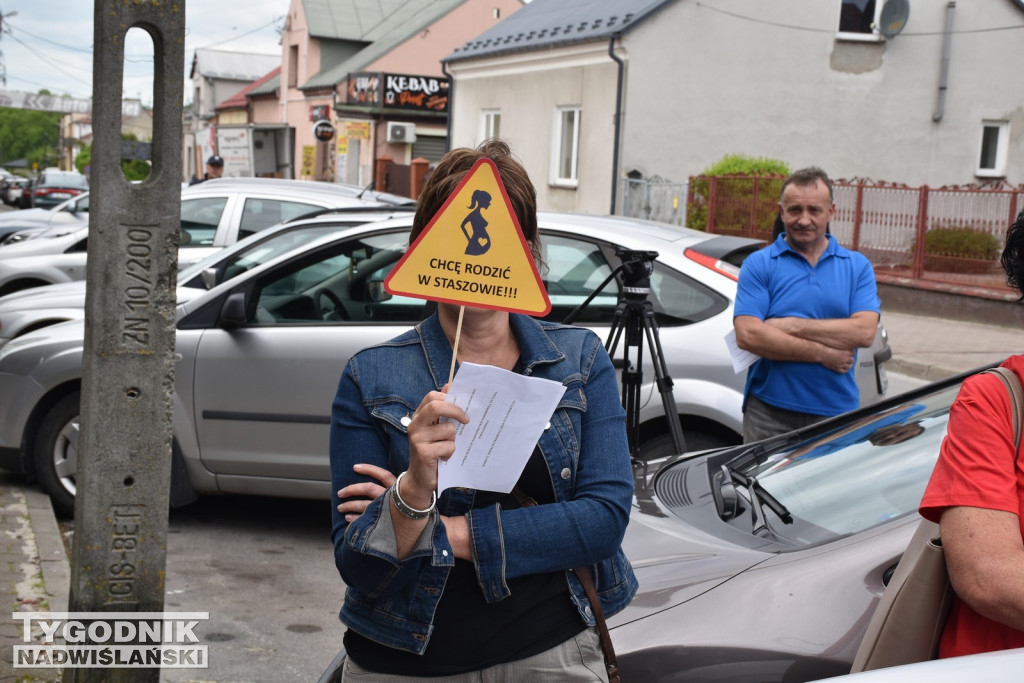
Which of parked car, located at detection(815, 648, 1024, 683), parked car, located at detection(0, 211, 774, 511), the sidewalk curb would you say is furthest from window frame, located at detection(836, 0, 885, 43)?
parked car, located at detection(815, 648, 1024, 683)

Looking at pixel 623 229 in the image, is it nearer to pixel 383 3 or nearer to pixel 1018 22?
pixel 1018 22

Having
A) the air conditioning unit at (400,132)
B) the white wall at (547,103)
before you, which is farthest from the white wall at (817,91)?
the air conditioning unit at (400,132)

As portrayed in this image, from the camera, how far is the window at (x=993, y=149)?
2403 centimetres

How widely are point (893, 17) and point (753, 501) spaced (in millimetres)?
21820

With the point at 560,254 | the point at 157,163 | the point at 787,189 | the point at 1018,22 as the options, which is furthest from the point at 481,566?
the point at 1018,22

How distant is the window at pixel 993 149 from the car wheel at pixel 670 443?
20.7 m

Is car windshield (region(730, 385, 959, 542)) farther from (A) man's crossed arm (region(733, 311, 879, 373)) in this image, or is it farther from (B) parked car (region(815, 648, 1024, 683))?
(B) parked car (region(815, 648, 1024, 683))

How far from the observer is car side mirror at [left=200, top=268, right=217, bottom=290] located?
683 cm

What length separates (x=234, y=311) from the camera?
18.8 ft

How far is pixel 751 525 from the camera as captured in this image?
10.3 feet

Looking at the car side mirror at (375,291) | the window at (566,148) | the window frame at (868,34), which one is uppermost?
the window frame at (868,34)

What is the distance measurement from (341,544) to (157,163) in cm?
169

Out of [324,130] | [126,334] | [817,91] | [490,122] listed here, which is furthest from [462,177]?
[324,130]

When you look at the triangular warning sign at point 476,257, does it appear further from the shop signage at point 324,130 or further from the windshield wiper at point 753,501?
the shop signage at point 324,130
